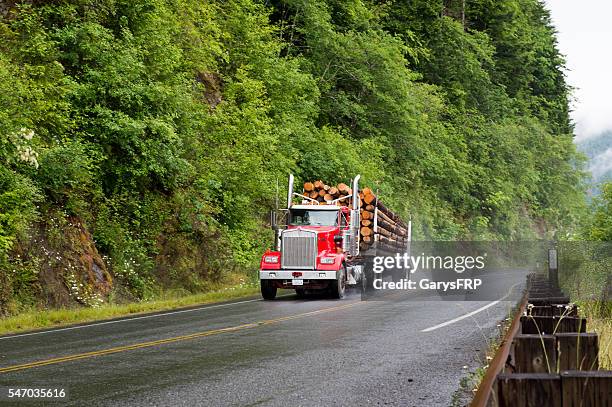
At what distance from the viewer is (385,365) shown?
9.64 m

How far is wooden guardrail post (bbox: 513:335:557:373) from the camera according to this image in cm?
438

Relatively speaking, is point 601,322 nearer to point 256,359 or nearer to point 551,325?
point 256,359

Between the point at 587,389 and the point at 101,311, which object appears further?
the point at 101,311

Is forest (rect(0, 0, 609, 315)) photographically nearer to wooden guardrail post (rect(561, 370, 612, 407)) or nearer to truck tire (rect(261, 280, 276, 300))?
truck tire (rect(261, 280, 276, 300))

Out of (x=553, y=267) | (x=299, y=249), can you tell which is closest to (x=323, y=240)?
(x=299, y=249)

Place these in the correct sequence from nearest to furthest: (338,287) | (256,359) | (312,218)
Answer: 1. (256,359)
2. (338,287)
3. (312,218)

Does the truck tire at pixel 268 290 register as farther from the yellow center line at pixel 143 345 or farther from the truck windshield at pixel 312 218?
the yellow center line at pixel 143 345

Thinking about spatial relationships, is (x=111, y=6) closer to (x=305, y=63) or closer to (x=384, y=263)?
(x=384, y=263)

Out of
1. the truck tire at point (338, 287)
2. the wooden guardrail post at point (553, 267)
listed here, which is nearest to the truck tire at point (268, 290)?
the truck tire at point (338, 287)

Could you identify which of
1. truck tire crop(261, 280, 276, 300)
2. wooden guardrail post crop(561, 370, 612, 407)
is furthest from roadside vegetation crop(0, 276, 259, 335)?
wooden guardrail post crop(561, 370, 612, 407)

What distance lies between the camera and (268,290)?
22.9 meters

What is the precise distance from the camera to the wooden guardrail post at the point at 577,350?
445cm

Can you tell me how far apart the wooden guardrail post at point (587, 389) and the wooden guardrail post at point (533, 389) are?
0.11ft

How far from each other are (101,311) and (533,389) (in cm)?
1520
